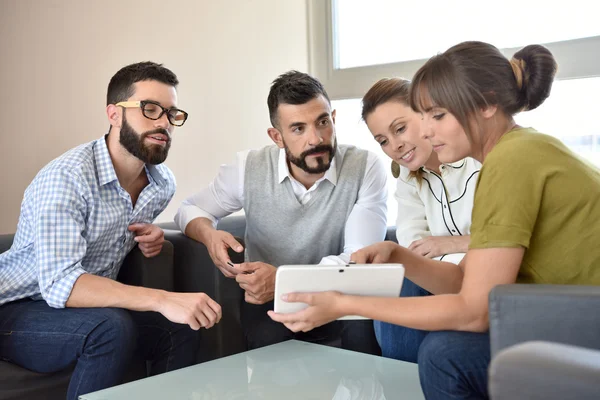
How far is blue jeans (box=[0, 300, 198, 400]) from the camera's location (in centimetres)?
212

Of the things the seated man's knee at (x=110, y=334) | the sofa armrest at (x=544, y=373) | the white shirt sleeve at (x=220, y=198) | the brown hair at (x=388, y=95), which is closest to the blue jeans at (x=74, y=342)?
the seated man's knee at (x=110, y=334)

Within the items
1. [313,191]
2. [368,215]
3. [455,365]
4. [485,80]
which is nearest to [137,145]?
[313,191]

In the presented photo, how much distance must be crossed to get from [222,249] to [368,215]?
59 centimetres

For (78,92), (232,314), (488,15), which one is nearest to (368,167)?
(232,314)

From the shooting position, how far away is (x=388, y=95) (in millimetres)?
2584

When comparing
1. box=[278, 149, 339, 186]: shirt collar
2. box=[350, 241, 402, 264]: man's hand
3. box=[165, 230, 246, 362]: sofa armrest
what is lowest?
box=[165, 230, 246, 362]: sofa armrest

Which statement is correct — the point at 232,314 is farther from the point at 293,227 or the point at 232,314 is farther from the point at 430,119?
the point at 430,119

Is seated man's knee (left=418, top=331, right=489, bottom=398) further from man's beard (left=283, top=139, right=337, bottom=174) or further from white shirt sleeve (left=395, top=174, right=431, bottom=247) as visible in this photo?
man's beard (left=283, top=139, right=337, bottom=174)

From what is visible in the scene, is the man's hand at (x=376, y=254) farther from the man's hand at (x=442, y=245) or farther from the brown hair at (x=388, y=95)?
the brown hair at (x=388, y=95)

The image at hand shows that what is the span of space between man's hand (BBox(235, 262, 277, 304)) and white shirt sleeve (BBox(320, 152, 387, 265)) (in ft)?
0.80

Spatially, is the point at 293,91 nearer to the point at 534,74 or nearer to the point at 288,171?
the point at 288,171

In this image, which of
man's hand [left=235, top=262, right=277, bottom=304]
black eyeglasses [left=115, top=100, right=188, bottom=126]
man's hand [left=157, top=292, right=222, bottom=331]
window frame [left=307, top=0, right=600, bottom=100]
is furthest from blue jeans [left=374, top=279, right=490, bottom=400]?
window frame [left=307, top=0, right=600, bottom=100]

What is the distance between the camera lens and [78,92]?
374 cm

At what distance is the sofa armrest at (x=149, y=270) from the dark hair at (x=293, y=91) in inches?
28.4
